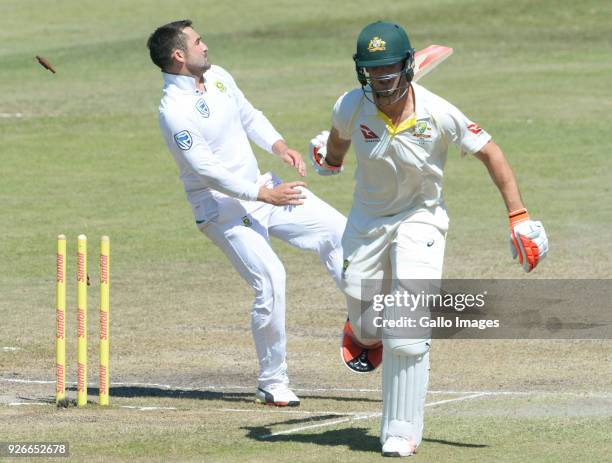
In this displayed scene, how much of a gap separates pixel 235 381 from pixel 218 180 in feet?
5.97

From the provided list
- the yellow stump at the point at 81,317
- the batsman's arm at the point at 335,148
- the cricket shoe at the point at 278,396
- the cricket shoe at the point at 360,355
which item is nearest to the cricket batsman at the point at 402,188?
the batsman's arm at the point at 335,148

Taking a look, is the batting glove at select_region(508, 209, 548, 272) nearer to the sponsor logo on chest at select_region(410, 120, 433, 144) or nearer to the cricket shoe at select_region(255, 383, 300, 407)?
the sponsor logo on chest at select_region(410, 120, 433, 144)

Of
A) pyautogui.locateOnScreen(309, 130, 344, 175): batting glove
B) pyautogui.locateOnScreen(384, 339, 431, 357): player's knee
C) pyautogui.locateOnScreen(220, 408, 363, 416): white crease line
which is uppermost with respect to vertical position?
pyautogui.locateOnScreen(309, 130, 344, 175): batting glove

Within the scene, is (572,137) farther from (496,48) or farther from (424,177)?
(424,177)

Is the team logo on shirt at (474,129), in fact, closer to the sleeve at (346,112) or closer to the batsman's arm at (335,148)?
the sleeve at (346,112)

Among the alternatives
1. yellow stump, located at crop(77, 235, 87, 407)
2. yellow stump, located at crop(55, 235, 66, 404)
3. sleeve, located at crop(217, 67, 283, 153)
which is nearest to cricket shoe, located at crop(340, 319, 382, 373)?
yellow stump, located at crop(77, 235, 87, 407)

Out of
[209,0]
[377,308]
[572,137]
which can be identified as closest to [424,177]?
[377,308]

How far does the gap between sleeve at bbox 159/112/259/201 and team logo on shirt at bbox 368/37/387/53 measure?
5.72 ft

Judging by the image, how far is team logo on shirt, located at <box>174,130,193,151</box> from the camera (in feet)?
29.8

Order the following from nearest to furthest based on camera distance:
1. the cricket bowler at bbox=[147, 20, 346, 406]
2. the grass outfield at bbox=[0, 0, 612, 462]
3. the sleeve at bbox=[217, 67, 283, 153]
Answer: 1. the grass outfield at bbox=[0, 0, 612, 462]
2. the cricket bowler at bbox=[147, 20, 346, 406]
3. the sleeve at bbox=[217, 67, 283, 153]

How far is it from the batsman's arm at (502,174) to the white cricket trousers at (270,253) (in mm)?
2006

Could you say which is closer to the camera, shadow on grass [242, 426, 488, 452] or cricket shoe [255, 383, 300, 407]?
shadow on grass [242, 426, 488, 452]

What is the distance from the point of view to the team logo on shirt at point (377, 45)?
734 cm

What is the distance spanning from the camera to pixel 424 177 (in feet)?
24.8
